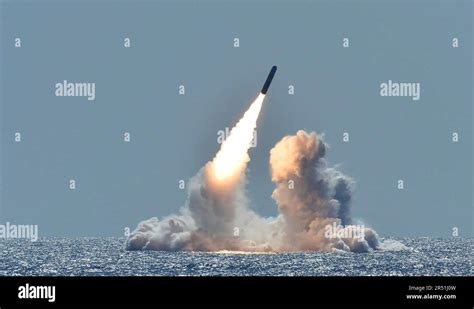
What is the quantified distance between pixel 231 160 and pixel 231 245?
15.1 metres

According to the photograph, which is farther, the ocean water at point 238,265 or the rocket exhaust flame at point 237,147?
the ocean water at point 238,265

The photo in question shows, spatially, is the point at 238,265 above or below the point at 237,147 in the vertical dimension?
below

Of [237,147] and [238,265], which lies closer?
[237,147]

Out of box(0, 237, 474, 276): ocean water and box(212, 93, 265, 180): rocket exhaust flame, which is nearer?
box(212, 93, 265, 180): rocket exhaust flame

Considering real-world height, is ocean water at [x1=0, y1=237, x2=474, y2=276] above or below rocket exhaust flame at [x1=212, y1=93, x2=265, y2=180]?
below

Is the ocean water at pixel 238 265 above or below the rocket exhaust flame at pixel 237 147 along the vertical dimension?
below
